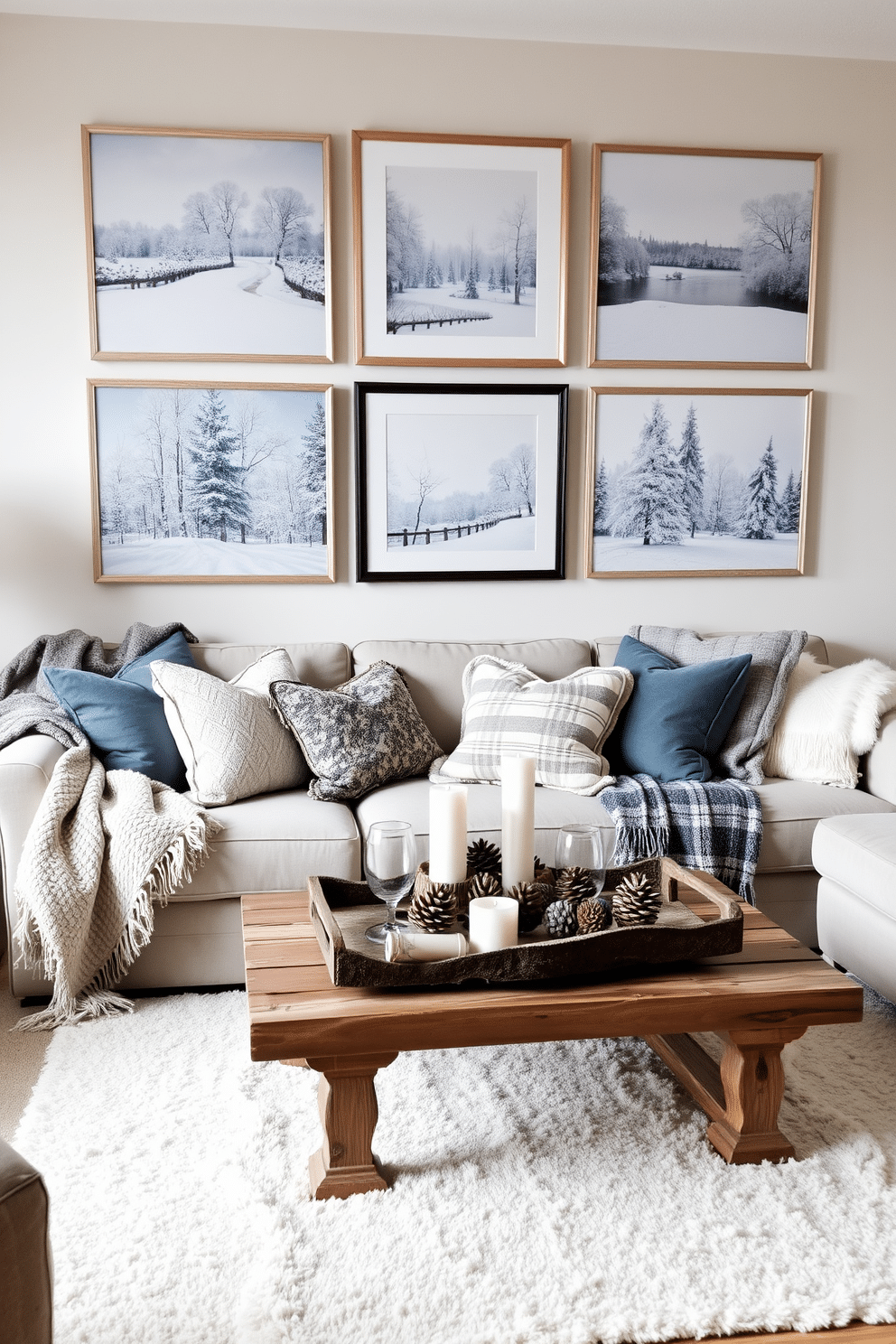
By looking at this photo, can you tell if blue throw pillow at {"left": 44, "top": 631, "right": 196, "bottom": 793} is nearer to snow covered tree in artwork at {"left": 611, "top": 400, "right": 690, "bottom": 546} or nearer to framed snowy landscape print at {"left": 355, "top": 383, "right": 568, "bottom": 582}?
framed snowy landscape print at {"left": 355, "top": 383, "right": 568, "bottom": 582}

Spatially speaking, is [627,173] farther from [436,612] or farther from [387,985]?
[387,985]

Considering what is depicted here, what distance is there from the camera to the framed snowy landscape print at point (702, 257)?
11.5 ft

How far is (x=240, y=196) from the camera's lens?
3336mm

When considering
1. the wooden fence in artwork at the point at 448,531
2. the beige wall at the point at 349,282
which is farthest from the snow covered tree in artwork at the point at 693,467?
the wooden fence in artwork at the point at 448,531

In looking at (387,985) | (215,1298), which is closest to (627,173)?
(387,985)

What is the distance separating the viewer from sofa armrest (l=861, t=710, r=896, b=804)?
2.97 m

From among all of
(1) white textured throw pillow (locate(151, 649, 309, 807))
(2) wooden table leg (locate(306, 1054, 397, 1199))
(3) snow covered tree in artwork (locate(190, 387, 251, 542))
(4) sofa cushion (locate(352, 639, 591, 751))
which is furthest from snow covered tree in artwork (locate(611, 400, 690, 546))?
(2) wooden table leg (locate(306, 1054, 397, 1199))

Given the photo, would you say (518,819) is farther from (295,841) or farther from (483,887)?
(295,841)

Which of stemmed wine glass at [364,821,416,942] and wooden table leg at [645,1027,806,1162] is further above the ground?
stemmed wine glass at [364,821,416,942]

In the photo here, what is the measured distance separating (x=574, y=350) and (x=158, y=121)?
1.49 meters

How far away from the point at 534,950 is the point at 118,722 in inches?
60.0

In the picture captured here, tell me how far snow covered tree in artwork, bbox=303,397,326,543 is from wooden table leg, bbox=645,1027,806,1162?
218 centimetres

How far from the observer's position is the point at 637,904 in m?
1.94

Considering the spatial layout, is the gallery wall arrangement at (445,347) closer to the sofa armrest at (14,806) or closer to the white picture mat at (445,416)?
the white picture mat at (445,416)
